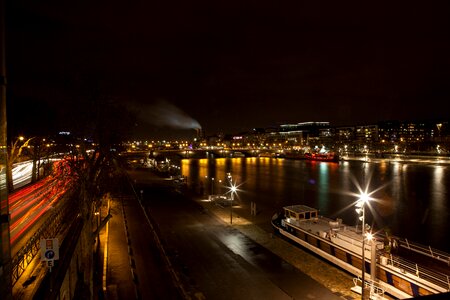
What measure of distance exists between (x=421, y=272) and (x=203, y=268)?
9620mm

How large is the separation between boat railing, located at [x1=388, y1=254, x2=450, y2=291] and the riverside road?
3410mm

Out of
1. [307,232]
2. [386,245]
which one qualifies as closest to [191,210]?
[307,232]

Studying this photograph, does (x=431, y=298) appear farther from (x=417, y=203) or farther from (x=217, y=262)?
(x=417, y=203)

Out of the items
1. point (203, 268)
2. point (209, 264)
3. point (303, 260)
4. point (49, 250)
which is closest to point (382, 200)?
point (303, 260)

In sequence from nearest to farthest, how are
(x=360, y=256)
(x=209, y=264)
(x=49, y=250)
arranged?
(x=49, y=250)
(x=360, y=256)
(x=209, y=264)

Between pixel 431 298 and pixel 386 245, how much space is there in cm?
1539

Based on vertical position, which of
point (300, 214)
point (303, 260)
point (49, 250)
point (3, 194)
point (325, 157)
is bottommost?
point (303, 260)

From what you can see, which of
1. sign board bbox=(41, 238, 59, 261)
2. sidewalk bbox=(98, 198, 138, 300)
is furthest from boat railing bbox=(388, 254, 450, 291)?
sign board bbox=(41, 238, 59, 261)

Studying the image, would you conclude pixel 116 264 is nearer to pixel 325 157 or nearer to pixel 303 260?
pixel 303 260

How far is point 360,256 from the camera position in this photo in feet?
53.6

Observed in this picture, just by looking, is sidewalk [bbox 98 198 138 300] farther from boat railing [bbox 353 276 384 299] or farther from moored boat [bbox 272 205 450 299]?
moored boat [bbox 272 205 450 299]

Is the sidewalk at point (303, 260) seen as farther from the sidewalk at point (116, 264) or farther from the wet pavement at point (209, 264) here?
the sidewalk at point (116, 264)

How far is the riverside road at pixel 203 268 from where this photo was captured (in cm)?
1391

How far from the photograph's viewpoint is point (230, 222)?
82.9ft
